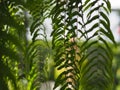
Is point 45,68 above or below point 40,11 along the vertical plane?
below

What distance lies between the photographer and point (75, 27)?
3.53ft

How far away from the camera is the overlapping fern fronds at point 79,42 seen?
1040 mm

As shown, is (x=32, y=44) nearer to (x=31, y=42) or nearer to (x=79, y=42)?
(x=31, y=42)

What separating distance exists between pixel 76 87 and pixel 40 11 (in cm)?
28

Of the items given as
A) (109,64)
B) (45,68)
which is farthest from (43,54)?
(109,64)

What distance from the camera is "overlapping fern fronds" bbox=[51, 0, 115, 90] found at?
1.04 m

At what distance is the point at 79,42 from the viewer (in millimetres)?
1145

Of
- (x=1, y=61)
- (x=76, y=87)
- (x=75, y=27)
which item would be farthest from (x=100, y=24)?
(x=1, y=61)

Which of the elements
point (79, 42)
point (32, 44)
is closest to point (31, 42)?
point (32, 44)

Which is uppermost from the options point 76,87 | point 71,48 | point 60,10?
point 60,10

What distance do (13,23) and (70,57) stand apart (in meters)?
0.19

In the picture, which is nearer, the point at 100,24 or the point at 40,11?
the point at 100,24

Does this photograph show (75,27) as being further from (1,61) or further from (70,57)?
(1,61)

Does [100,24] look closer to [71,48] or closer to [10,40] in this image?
[71,48]
